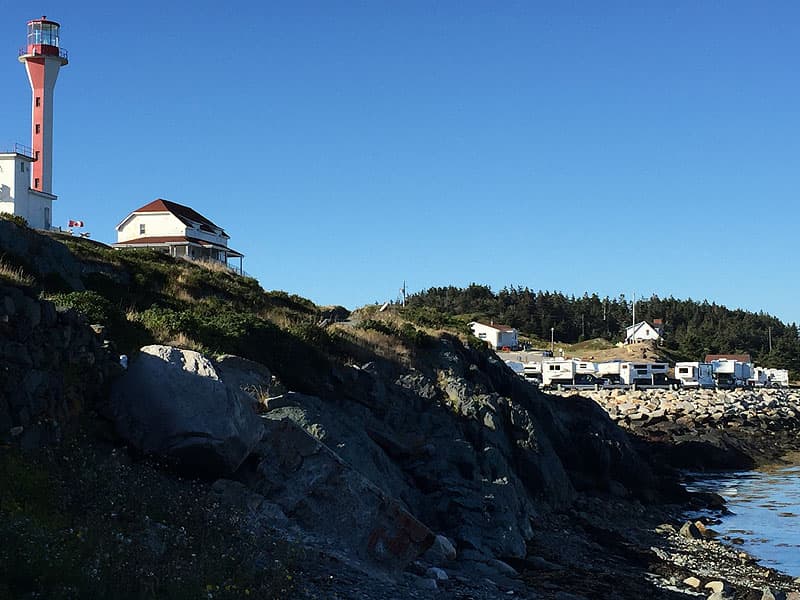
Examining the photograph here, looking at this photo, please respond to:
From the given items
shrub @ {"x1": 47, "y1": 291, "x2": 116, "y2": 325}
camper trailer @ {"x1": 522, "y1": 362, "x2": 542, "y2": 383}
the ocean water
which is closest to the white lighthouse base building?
shrub @ {"x1": 47, "y1": 291, "x2": 116, "y2": 325}

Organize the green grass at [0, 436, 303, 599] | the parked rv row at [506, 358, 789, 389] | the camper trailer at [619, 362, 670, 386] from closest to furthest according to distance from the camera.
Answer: the green grass at [0, 436, 303, 599], the parked rv row at [506, 358, 789, 389], the camper trailer at [619, 362, 670, 386]

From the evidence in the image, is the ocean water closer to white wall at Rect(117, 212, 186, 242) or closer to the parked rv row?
white wall at Rect(117, 212, 186, 242)

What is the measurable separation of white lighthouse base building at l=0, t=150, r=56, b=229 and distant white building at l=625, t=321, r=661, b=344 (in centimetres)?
10213

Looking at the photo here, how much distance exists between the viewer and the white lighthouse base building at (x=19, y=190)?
5528 cm

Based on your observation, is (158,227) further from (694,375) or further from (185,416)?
(694,375)

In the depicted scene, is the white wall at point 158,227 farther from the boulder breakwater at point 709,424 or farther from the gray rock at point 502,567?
the gray rock at point 502,567

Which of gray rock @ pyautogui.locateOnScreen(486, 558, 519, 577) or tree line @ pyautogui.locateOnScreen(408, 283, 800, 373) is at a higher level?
tree line @ pyautogui.locateOnScreen(408, 283, 800, 373)

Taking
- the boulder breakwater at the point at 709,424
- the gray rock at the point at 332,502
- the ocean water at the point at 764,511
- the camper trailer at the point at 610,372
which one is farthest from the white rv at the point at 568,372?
the gray rock at the point at 332,502

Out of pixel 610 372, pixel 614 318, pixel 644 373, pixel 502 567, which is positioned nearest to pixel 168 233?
pixel 502 567

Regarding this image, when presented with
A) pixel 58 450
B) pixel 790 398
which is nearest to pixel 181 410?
pixel 58 450

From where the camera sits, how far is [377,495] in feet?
46.4

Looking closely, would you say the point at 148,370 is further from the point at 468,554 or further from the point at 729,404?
the point at 729,404

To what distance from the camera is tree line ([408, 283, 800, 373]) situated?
144 meters

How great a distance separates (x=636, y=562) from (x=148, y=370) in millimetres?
12430
